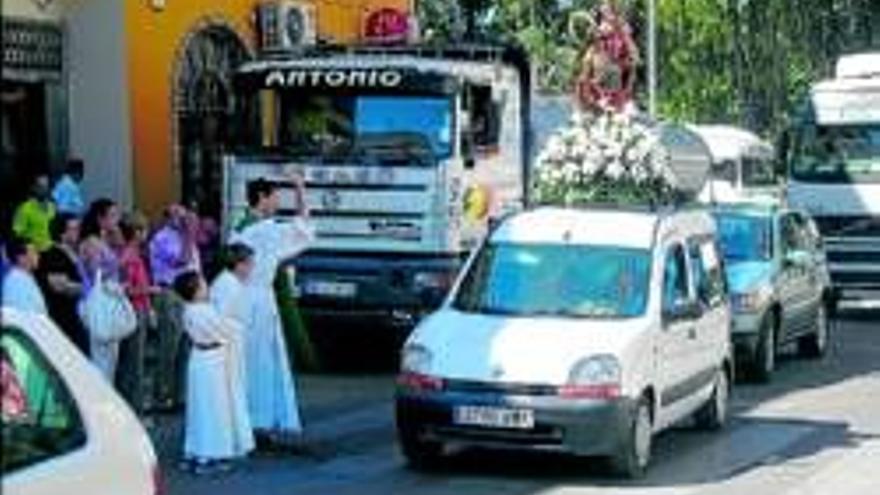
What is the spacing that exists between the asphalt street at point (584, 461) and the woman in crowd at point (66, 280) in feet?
3.52

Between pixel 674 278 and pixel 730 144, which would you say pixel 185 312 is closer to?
pixel 674 278

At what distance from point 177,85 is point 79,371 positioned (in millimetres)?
19275

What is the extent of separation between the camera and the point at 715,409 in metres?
17.1

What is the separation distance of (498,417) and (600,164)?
9277mm

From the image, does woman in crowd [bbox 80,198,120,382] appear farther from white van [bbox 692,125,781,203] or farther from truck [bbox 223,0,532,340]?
white van [bbox 692,125,781,203]

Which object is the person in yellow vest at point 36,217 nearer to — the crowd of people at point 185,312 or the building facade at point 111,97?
the crowd of people at point 185,312

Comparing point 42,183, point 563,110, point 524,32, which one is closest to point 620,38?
point 563,110

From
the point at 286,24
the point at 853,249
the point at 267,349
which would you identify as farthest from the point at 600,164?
the point at 267,349

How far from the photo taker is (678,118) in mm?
49031

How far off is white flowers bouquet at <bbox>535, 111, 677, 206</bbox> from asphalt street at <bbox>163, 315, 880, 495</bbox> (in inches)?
144

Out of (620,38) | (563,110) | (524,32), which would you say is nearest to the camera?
(620,38)

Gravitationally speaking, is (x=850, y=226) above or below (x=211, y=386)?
above

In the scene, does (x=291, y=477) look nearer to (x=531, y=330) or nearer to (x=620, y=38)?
(x=531, y=330)

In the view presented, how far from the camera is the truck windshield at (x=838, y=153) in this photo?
2944cm
